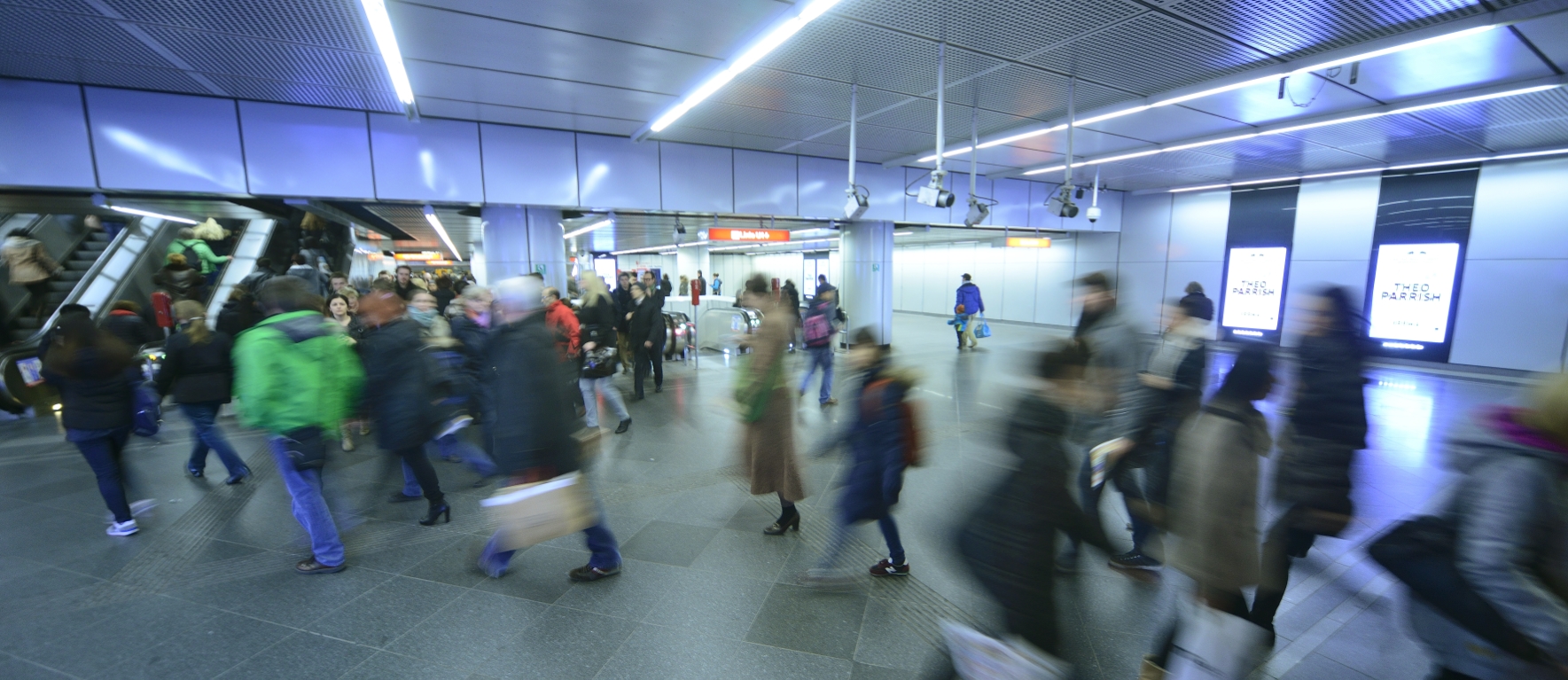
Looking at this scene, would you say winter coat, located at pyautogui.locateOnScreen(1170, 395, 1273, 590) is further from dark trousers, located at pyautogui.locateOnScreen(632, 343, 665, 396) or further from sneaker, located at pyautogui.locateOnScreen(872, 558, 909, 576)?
dark trousers, located at pyautogui.locateOnScreen(632, 343, 665, 396)

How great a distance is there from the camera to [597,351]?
601 cm

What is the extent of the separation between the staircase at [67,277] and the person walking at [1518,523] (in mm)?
15226

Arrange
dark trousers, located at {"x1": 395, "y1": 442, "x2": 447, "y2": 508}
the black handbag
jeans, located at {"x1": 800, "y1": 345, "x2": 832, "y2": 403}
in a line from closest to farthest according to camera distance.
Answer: the black handbag < dark trousers, located at {"x1": 395, "y1": 442, "x2": 447, "y2": 508} < jeans, located at {"x1": 800, "y1": 345, "x2": 832, "y2": 403}

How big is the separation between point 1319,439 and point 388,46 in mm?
7187

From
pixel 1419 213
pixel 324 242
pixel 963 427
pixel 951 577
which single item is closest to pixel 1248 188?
pixel 1419 213

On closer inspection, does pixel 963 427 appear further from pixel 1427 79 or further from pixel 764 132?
pixel 1427 79

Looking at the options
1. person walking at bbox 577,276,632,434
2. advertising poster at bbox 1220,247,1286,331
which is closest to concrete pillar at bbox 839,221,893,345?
person walking at bbox 577,276,632,434

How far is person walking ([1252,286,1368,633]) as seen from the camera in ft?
8.44

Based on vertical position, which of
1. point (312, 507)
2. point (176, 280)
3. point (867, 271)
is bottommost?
point (312, 507)

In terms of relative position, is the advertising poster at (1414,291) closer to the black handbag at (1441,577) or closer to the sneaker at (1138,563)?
the sneaker at (1138,563)

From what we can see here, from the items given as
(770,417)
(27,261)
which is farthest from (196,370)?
(27,261)

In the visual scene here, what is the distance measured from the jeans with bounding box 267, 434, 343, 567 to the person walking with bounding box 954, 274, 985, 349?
1104 cm

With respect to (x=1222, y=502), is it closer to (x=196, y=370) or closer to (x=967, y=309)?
(x=196, y=370)

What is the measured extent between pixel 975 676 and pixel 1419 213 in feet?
51.5
